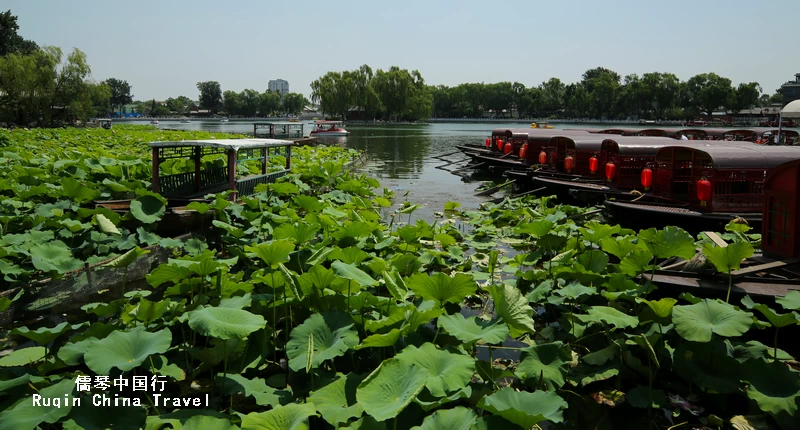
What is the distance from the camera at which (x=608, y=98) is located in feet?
318

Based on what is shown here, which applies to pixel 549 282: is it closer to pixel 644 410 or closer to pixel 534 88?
pixel 644 410

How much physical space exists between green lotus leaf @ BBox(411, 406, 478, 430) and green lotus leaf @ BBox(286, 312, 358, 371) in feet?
2.66

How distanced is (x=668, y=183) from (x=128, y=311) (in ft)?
32.8

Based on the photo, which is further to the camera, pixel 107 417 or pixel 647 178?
pixel 647 178

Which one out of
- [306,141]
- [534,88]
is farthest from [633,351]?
[534,88]

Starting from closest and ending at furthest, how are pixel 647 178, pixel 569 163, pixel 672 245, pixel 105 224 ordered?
→ pixel 672 245
pixel 105 224
pixel 647 178
pixel 569 163

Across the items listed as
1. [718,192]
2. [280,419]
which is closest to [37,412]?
[280,419]

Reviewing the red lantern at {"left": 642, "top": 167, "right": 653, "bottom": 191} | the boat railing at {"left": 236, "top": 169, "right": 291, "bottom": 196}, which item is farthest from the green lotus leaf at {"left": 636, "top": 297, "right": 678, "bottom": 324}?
the red lantern at {"left": 642, "top": 167, "right": 653, "bottom": 191}

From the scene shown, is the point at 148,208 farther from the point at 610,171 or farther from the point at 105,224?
the point at 610,171

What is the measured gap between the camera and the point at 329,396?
10.00 feet

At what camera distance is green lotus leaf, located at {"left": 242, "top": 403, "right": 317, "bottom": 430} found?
2.56m

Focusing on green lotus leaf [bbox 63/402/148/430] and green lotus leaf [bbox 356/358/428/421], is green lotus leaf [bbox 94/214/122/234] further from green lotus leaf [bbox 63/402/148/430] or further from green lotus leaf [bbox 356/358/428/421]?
green lotus leaf [bbox 356/358/428/421]

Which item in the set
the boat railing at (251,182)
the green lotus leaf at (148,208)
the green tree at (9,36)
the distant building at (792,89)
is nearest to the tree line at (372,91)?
the green tree at (9,36)

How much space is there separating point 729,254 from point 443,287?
231 cm
